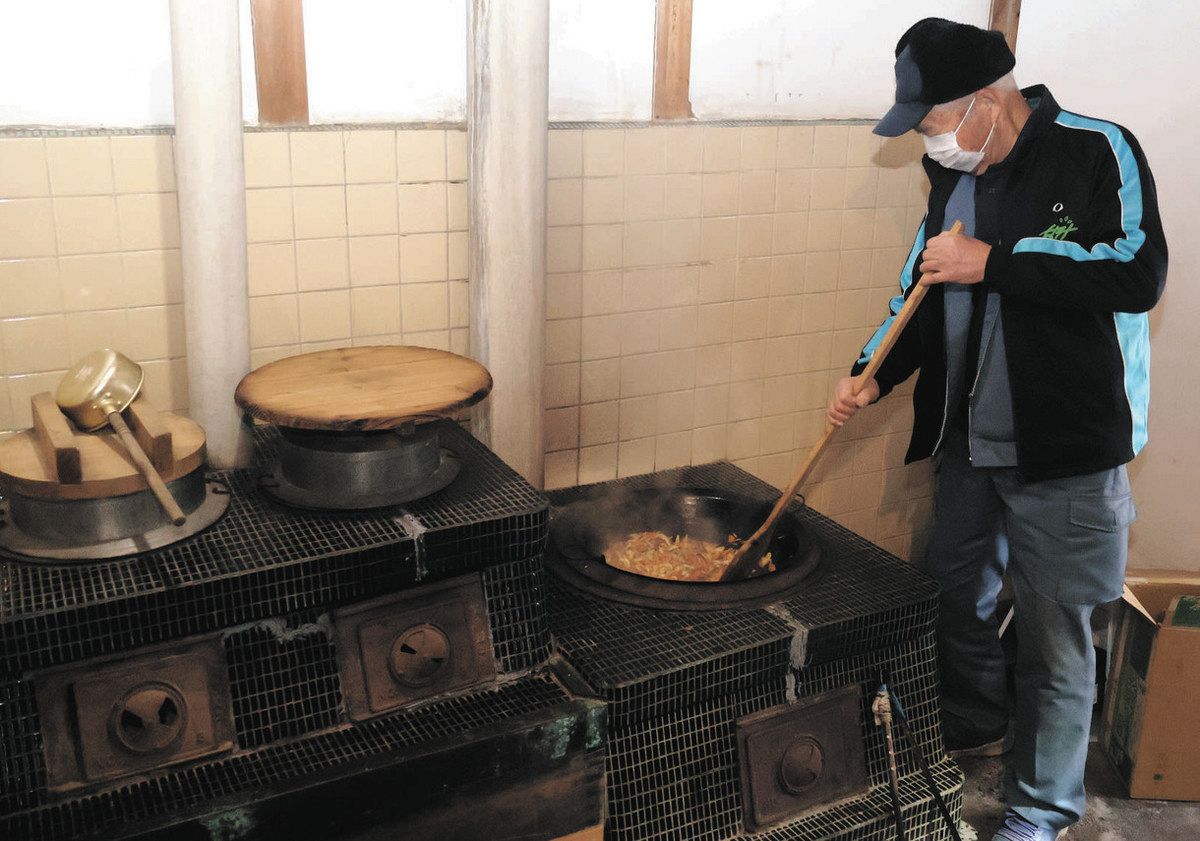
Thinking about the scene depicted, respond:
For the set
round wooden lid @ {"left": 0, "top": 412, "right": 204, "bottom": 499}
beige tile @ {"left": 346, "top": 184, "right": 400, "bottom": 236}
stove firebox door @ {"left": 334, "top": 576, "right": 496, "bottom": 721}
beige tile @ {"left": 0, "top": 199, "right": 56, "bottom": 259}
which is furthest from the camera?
beige tile @ {"left": 346, "top": 184, "right": 400, "bottom": 236}

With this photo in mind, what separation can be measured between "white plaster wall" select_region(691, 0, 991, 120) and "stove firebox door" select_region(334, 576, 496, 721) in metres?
2.08

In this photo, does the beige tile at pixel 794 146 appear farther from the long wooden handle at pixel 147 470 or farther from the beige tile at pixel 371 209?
the long wooden handle at pixel 147 470

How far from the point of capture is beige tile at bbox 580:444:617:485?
4.09 m

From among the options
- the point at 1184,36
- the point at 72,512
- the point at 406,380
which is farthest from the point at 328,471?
the point at 1184,36

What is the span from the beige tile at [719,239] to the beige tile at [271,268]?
4.99 feet

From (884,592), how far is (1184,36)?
2754 millimetres

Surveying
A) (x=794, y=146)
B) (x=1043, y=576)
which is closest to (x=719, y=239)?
(x=794, y=146)

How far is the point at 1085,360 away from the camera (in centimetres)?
332

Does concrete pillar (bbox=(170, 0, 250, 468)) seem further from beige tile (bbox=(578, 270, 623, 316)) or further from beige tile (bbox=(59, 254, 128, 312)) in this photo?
beige tile (bbox=(578, 270, 623, 316))

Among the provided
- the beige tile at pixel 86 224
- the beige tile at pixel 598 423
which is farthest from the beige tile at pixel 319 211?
the beige tile at pixel 598 423

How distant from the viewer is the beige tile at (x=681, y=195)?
3.89 metres

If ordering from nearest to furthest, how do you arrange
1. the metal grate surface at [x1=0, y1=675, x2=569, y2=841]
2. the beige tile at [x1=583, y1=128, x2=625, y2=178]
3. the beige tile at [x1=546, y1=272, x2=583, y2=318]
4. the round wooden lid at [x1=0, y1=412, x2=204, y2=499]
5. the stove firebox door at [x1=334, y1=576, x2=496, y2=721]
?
the metal grate surface at [x1=0, y1=675, x2=569, y2=841], the round wooden lid at [x1=0, y1=412, x2=204, y2=499], the stove firebox door at [x1=334, y1=576, x2=496, y2=721], the beige tile at [x1=583, y1=128, x2=625, y2=178], the beige tile at [x1=546, y1=272, x2=583, y2=318]

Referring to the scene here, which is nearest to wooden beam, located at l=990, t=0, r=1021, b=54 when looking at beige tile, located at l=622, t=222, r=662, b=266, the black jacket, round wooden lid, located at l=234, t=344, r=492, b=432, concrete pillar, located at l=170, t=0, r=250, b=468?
the black jacket

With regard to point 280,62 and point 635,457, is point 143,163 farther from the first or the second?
point 635,457
